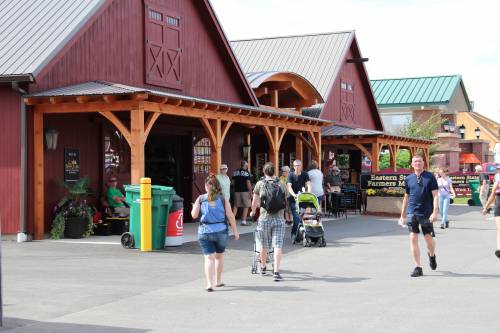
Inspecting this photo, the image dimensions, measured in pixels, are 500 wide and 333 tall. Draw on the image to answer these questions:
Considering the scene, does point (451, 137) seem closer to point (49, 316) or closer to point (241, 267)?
point (241, 267)

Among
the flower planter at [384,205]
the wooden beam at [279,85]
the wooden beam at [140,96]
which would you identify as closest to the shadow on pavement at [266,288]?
the wooden beam at [140,96]

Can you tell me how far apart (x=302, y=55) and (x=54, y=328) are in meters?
29.1

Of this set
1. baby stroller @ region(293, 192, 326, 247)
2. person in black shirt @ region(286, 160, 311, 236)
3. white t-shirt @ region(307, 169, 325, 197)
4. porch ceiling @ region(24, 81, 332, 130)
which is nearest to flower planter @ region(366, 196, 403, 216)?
white t-shirt @ region(307, 169, 325, 197)

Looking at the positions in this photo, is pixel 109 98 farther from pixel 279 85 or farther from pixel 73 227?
pixel 279 85

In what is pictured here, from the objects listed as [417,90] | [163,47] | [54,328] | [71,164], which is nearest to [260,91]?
[163,47]

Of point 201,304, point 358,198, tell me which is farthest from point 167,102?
point 358,198

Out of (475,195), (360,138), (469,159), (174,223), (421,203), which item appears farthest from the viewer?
(469,159)

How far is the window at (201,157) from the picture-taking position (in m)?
24.7

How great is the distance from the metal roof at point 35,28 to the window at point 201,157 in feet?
21.6

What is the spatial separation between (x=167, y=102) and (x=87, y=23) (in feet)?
11.4

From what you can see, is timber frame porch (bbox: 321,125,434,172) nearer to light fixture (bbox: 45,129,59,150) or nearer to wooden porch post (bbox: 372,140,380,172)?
wooden porch post (bbox: 372,140,380,172)

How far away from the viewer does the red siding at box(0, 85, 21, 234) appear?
17547 millimetres

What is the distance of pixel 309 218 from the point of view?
53.7ft

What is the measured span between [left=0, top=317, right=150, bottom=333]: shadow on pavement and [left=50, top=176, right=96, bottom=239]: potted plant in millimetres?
9397
